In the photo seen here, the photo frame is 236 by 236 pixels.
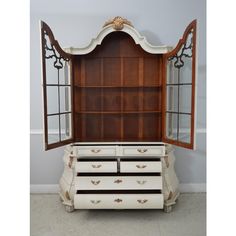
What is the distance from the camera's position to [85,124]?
251cm

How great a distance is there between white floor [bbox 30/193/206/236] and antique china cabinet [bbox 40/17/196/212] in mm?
133

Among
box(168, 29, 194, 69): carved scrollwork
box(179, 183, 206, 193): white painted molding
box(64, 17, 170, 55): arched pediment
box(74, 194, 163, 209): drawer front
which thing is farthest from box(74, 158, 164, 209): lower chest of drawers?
box(64, 17, 170, 55): arched pediment

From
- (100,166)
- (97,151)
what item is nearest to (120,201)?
(100,166)

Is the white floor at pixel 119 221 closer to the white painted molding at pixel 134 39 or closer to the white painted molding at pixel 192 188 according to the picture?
the white painted molding at pixel 192 188

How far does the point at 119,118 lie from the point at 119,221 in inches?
37.5

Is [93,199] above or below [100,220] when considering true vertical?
above

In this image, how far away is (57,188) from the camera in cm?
276

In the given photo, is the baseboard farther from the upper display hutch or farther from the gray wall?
→ the gray wall

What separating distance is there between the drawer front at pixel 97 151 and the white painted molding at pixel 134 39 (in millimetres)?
863

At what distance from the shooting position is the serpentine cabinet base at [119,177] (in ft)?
6.93
